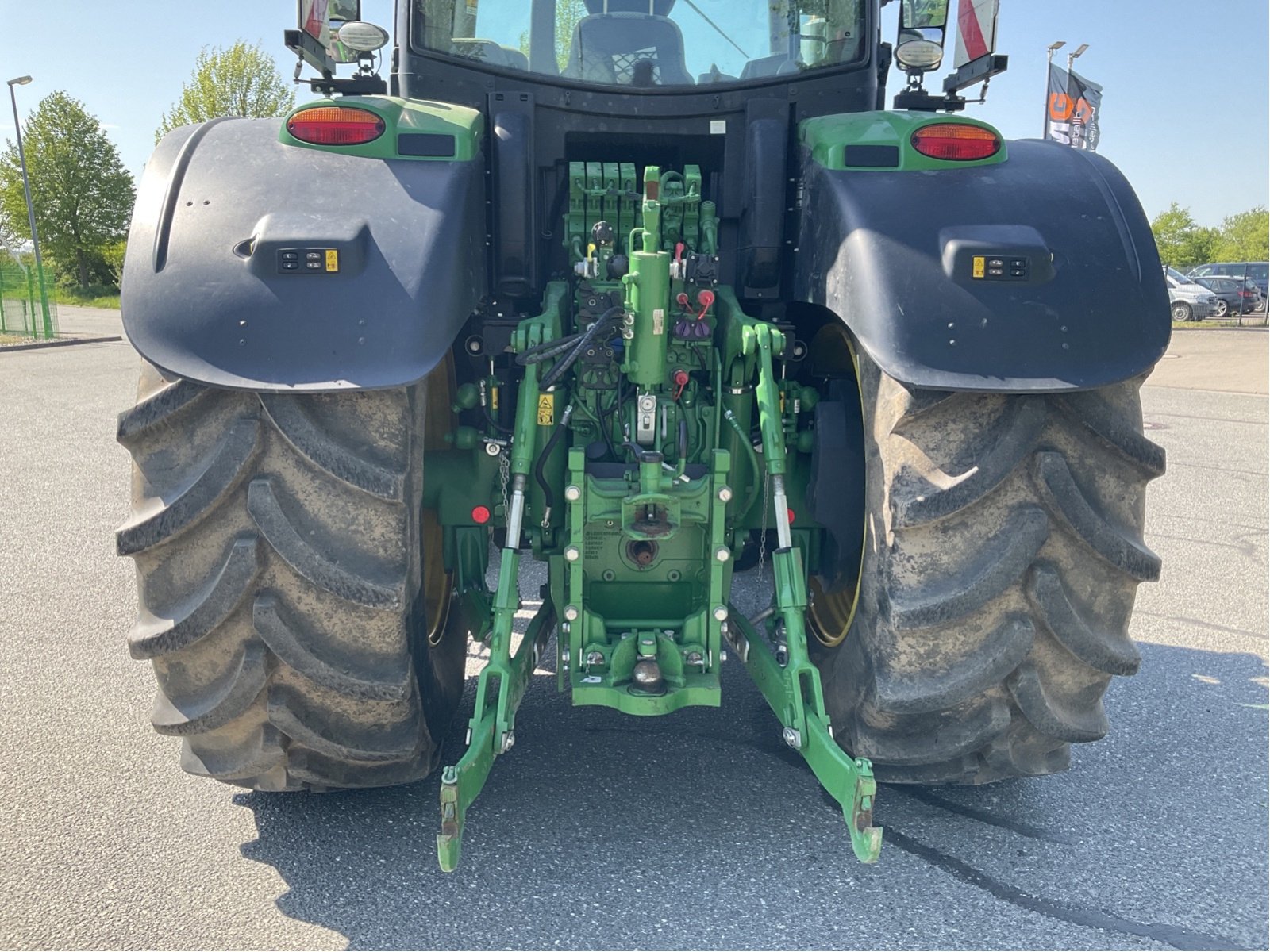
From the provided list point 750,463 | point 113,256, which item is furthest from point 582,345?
point 113,256

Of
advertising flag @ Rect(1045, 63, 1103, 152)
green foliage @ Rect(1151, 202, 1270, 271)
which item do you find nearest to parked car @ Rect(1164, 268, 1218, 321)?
advertising flag @ Rect(1045, 63, 1103, 152)

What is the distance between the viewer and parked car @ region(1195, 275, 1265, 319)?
29578 mm

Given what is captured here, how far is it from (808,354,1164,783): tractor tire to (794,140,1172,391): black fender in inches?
5.0

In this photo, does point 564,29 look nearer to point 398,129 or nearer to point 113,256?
point 398,129

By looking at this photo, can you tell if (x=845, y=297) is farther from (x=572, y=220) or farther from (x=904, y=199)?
(x=572, y=220)

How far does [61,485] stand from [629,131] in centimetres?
642

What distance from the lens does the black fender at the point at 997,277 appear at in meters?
2.52

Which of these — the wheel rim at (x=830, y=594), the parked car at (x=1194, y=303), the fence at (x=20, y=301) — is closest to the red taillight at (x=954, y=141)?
the wheel rim at (x=830, y=594)

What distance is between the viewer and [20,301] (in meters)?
24.2

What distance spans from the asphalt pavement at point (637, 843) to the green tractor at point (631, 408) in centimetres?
29

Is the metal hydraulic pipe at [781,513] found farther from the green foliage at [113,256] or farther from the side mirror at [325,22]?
the green foliage at [113,256]

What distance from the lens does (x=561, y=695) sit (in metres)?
3.97

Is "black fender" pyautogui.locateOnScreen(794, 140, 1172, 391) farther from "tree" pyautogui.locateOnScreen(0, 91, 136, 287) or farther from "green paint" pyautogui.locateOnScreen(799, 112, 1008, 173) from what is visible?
"tree" pyautogui.locateOnScreen(0, 91, 136, 287)

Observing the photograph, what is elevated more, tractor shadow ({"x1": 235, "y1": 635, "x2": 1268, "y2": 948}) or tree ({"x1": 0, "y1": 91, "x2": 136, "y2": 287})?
tree ({"x1": 0, "y1": 91, "x2": 136, "y2": 287})
